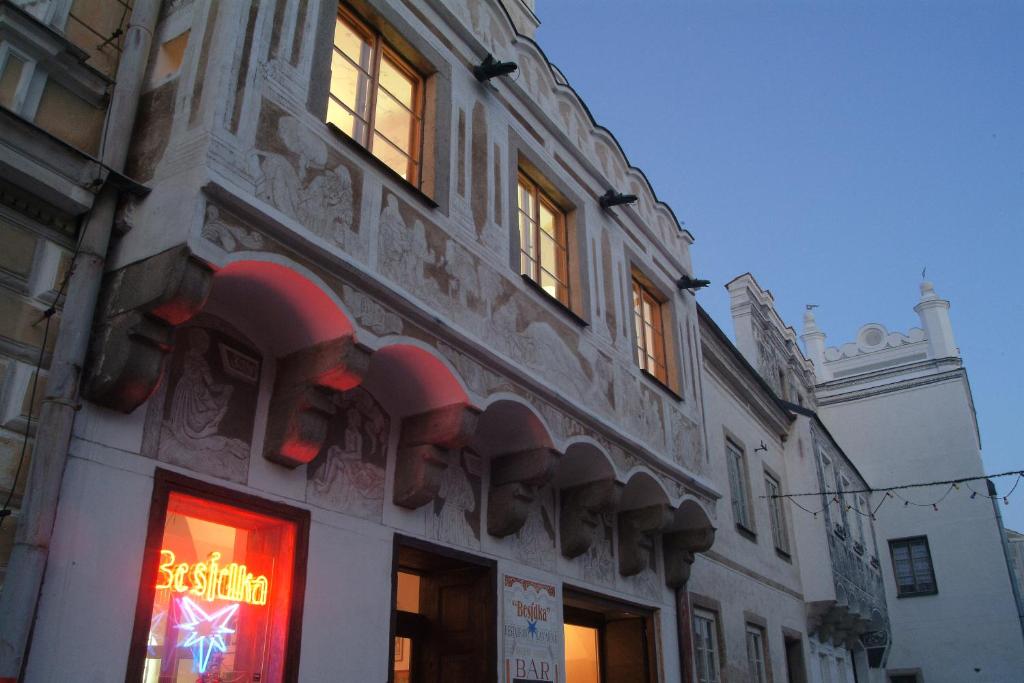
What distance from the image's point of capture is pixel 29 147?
4.82 m

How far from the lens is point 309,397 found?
18.7ft

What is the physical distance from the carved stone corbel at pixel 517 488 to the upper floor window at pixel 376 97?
2402 mm

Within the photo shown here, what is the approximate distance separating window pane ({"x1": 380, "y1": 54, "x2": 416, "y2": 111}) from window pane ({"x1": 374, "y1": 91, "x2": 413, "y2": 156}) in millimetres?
95

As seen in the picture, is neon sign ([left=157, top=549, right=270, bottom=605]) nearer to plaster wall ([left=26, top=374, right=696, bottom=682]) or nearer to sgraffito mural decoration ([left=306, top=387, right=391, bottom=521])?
plaster wall ([left=26, top=374, right=696, bottom=682])

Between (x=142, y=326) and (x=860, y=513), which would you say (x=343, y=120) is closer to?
(x=142, y=326)

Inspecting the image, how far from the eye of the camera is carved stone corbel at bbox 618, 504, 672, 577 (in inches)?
380

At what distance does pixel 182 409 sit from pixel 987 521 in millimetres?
26656

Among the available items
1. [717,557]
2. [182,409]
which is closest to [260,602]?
[182,409]

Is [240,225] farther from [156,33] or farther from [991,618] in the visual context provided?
[991,618]

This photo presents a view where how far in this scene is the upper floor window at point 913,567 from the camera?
88.5 feet

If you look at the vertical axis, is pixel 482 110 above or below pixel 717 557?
above

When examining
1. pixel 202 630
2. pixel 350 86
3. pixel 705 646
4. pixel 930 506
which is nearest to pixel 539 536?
pixel 202 630

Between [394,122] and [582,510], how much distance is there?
12.8 ft

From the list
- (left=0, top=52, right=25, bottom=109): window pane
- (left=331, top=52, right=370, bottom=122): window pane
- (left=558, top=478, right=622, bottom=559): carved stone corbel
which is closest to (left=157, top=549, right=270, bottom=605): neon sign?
(left=0, top=52, right=25, bottom=109): window pane
